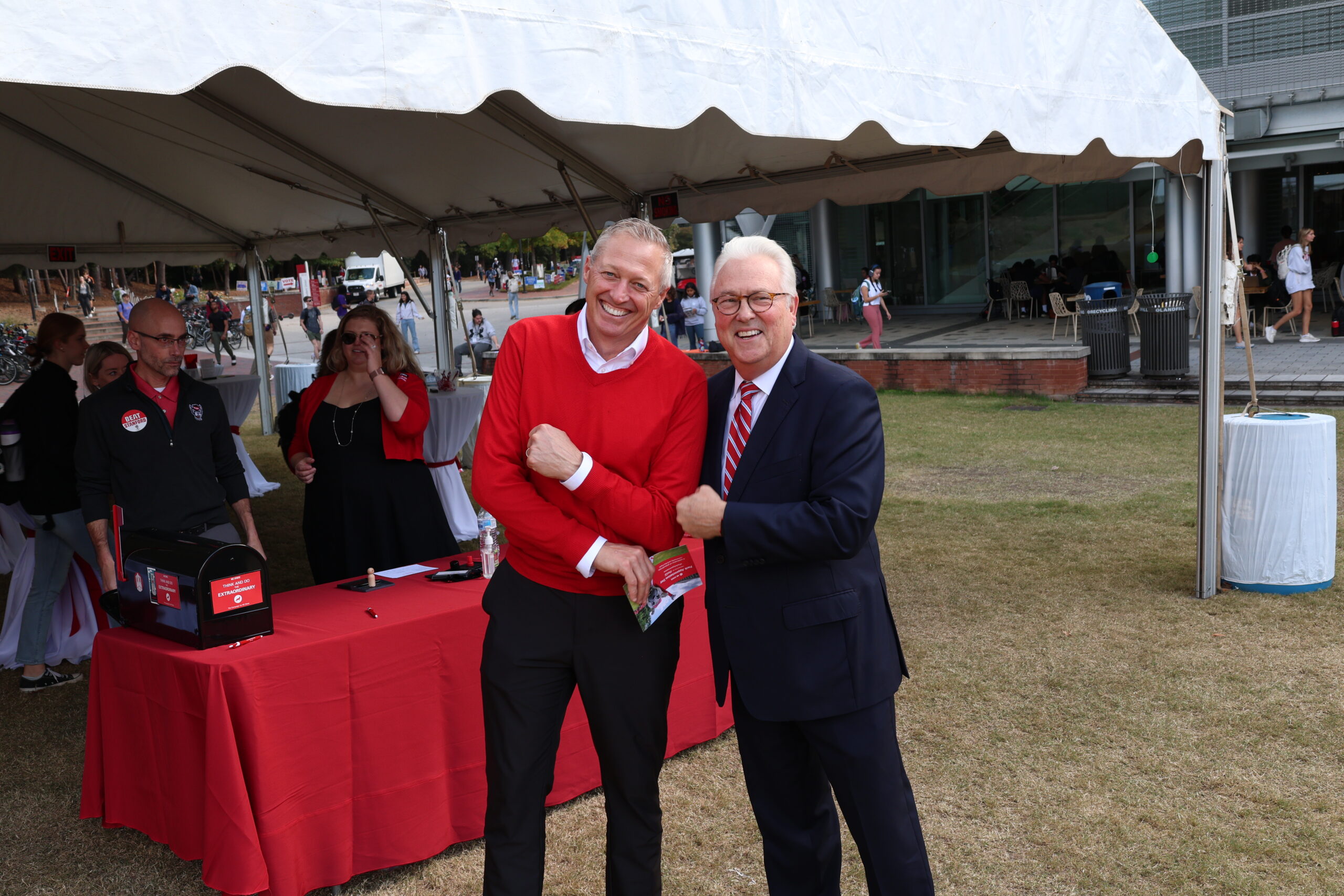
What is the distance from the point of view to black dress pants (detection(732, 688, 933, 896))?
7.30 ft

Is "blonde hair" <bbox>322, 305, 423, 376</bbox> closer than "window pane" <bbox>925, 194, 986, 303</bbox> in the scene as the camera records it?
Yes

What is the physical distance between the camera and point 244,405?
32.8 feet

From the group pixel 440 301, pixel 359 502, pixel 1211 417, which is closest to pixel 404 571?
pixel 359 502

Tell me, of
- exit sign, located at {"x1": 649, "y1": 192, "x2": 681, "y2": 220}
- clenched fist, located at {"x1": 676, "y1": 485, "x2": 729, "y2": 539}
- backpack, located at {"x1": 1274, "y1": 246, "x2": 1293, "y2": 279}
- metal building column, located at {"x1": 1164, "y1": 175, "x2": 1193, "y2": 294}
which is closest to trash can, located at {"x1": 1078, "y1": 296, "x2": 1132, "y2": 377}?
backpack, located at {"x1": 1274, "y1": 246, "x2": 1293, "y2": 279}

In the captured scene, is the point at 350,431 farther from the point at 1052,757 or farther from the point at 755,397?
the point at 1052,757

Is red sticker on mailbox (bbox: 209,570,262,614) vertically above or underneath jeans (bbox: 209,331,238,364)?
underneath

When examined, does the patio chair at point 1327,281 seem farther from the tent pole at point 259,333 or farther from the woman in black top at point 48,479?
the woman in black top at point 48,479

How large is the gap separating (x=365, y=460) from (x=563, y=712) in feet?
6.75

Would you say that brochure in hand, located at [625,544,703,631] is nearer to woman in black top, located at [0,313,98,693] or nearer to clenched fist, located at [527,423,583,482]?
clenched fist, located at [527,423,583,482]

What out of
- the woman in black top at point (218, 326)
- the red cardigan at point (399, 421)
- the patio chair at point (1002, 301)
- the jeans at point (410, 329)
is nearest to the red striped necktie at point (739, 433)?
the red cardigan at point (399, 421)

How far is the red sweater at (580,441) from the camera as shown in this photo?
222 centimetres

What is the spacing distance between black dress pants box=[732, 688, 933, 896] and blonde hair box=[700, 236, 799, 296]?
0.95 metres

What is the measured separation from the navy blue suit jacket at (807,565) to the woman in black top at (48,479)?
3.71 m

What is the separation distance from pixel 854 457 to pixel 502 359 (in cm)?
82
